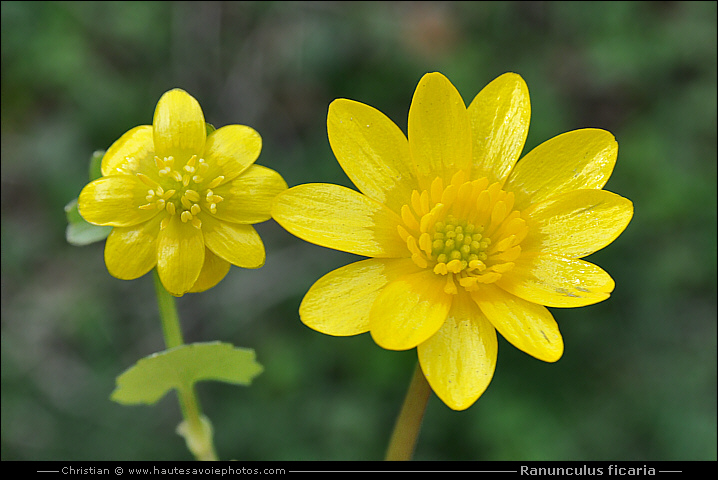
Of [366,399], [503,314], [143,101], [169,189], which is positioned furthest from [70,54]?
[503,314]

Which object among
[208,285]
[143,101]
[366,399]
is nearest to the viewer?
[208,285]

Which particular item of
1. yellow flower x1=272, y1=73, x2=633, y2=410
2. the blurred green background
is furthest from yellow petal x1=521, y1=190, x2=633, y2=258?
the blurred green background

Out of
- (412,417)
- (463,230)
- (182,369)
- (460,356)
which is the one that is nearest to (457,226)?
(463,230)

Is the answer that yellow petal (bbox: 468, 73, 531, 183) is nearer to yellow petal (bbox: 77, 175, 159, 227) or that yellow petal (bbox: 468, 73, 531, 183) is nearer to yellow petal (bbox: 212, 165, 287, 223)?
yellow petal (bbox: 212, 165, 287, 223)

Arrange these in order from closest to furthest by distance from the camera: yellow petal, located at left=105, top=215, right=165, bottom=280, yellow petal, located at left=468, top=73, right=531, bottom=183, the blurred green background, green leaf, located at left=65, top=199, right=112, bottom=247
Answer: yellow petal, located at left=105, top=215, right=165, bottom=280, green leaf, located at left=65, top=199, right=112, bottom=247, yellow petal, located at left=468, top=73, right=531, bottom=183, the blurred green background

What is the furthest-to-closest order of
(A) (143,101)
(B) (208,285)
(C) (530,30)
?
(C) (530,30) < (A) (143,101) < (B) (208,285)

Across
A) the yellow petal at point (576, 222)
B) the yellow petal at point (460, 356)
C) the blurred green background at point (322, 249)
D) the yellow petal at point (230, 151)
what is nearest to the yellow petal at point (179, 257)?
the yellow petal at point (230, 151)
